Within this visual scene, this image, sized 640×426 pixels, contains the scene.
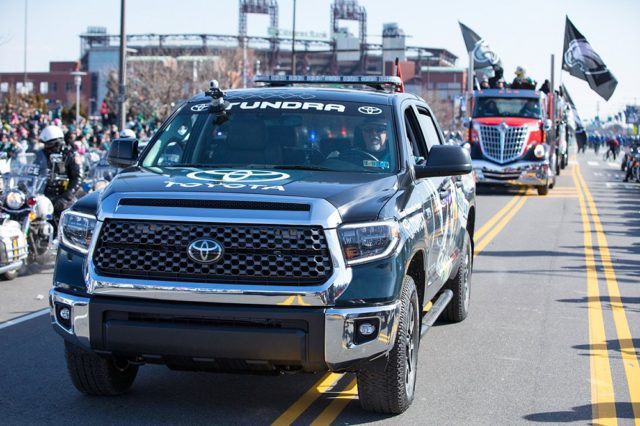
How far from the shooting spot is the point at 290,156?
22.7 ft

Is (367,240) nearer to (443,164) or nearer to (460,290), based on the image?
(443,164)

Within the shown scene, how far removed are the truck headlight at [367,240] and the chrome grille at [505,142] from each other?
2490 centimetres

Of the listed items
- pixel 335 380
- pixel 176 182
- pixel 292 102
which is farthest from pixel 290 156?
pixel 335 380

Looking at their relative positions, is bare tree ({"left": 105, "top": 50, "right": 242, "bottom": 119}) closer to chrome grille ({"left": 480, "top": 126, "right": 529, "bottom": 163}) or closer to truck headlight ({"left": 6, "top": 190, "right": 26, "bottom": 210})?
chrome grille ({"left": 480, "top": 126, "right": 529, "bottom": 163})

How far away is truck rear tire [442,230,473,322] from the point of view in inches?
364

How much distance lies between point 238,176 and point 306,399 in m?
1.53

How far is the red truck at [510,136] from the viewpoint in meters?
30.1

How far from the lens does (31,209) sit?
12867 mm

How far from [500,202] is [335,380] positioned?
2134 cm

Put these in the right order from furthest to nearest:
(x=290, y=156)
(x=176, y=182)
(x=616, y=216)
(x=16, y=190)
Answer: (x=616, y=216) < (x=16, y=190) < (x=290, y=156) < (x=176, y=182)

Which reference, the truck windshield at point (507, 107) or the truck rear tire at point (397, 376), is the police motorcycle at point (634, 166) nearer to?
the truck windshield at point (507, 107)

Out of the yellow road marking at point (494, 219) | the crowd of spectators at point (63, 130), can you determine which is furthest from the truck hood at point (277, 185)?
the yellow road marking at point (494, 219)

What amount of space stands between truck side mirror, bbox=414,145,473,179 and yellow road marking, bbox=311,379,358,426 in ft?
4.91

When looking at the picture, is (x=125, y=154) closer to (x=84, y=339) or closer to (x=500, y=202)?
(x=84, y=339)
